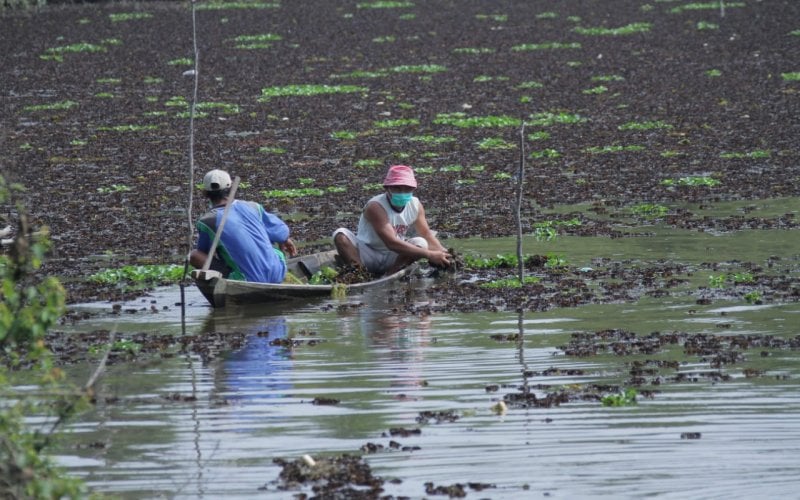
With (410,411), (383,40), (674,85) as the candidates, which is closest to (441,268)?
(410,411)

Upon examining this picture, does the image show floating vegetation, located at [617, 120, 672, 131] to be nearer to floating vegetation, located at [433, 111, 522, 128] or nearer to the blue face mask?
floating vegetation, located at [433, 111, 522, 128]

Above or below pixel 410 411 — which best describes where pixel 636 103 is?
above

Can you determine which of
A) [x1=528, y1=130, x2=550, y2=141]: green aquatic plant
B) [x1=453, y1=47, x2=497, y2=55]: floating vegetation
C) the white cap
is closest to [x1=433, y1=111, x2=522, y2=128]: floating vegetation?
[x1=528, y1=130, x2=550, y2=141]: green aquatic plant

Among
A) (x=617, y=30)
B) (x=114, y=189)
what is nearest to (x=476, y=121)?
(x=114, y=189)

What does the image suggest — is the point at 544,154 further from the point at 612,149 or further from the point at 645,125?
the point at 645,125

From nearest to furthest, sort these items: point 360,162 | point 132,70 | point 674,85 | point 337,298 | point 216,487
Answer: point 216,487, point 337,298, point 360,162, point 674,85, point 132,70

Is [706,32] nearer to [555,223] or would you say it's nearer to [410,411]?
[555,223]

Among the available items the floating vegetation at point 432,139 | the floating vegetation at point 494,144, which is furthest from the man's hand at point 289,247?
the floating vegetation at point 432,139

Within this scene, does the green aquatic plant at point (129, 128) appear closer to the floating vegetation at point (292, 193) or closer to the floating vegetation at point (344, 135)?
the floating vegetation at point (344, 135)

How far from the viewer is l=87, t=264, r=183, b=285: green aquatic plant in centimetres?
1493

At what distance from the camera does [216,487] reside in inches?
306

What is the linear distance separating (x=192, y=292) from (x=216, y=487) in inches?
274

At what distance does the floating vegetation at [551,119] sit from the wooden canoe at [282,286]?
39.0ft

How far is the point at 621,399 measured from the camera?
930 cm
